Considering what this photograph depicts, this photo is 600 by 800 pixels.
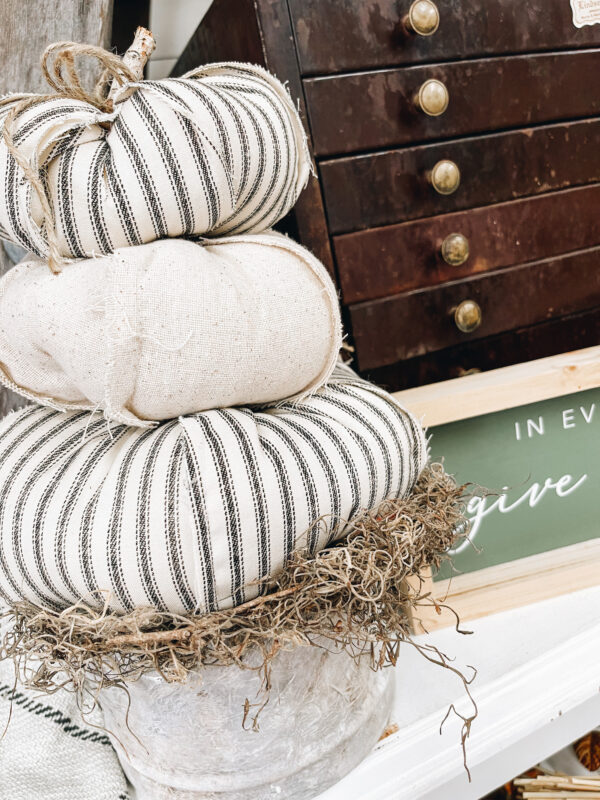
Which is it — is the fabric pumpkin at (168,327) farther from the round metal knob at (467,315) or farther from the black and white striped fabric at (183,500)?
the round metal knob at (467,315)

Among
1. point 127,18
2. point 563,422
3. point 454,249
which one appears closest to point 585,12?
point 454,249

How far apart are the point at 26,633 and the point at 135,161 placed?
0.30m

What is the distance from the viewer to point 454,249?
68 cm

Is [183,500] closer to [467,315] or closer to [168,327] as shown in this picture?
[168,327]

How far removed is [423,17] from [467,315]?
0.94ft

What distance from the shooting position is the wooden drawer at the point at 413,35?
600 mm

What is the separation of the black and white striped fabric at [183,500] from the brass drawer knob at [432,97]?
360 millimetres

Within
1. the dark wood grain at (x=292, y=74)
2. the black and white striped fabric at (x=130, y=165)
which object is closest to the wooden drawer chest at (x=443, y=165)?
the dark wood grain at (x=292, y=74)

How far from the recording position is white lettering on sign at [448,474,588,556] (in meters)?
0.68

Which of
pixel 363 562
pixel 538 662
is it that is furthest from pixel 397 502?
pixel 538 662

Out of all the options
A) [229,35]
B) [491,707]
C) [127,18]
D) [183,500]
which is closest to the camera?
[183,500]

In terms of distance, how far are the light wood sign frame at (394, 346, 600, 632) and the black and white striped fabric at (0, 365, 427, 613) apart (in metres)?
0.21

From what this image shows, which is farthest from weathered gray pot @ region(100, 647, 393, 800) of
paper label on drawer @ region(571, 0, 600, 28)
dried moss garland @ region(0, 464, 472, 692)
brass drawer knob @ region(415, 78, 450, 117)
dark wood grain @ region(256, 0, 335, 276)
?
paper label on drawer @ region(571, 0, 600, 28)

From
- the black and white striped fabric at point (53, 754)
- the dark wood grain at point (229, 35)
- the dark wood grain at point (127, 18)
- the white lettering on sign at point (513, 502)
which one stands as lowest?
the black and white striped fabric at point (53, 754)
